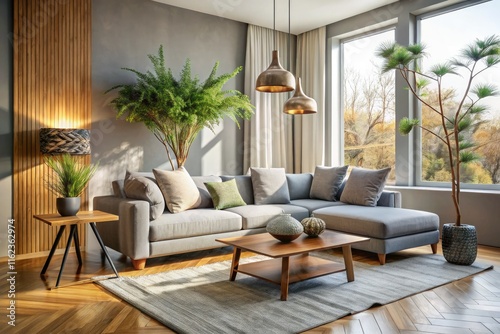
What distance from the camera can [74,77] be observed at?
4.38m

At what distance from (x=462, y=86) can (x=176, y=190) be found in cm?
341

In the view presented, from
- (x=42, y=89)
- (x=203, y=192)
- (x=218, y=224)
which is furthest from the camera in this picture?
(x=203, y=192)

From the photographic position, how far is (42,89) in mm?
4152

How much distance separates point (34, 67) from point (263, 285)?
10.0 feet

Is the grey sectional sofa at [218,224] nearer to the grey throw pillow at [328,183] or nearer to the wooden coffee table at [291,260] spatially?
the grey throw pillow at [328,183]

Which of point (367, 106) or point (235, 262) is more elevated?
point (367, 106)

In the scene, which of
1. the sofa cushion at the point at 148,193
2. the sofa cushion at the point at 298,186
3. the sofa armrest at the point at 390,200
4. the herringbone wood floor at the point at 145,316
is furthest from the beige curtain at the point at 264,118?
the herringbone wood floor at the point at 145,316

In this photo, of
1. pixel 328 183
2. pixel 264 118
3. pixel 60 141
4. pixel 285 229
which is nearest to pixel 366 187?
pixel 328 183

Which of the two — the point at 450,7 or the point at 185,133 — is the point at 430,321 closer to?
the point at 185,133

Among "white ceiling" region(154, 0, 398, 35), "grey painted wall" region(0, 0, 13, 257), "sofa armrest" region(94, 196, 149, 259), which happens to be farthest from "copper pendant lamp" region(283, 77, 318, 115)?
"grey painted wall" region(0, 0, 13, 257)

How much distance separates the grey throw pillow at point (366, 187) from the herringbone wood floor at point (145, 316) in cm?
125

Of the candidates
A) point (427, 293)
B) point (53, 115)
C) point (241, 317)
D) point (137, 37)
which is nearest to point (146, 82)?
point (137, 37)

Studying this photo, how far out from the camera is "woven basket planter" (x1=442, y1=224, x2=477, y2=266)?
3574 millimetres

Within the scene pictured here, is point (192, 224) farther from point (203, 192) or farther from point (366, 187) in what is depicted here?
point (366, 187)
